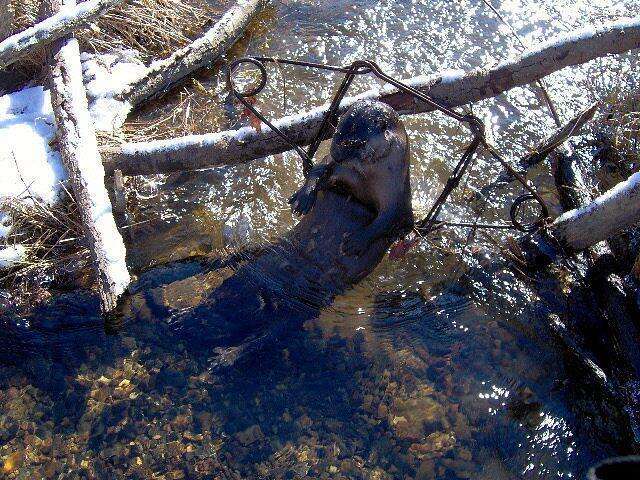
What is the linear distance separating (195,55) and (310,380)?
3.37 meters

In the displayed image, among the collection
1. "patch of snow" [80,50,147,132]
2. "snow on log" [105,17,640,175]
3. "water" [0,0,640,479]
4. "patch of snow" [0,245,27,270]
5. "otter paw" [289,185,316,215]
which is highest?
"patch of snow" [80,50,147,132]

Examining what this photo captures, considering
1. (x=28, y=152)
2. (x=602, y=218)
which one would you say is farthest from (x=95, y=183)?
(x=602, y=218)

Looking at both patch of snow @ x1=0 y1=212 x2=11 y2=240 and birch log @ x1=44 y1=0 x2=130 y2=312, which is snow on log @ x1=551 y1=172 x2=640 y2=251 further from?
patch of snow @ x1=0 y1=212 x2=11 y2=240

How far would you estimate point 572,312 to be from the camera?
167 inches

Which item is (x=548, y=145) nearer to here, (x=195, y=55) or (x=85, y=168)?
(x=195, y=55)

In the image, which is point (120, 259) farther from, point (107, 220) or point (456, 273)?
point (456, 273)

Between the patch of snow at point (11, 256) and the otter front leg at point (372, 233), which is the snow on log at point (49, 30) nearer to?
the patch of snow at point (11, 256)

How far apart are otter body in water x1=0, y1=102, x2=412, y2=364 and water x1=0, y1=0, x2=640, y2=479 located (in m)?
0.09

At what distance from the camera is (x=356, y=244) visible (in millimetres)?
3902

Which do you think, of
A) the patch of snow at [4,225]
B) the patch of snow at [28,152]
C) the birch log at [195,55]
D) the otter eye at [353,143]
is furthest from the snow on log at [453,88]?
the birch log at [195,55]

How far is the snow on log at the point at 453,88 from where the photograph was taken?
4426mm

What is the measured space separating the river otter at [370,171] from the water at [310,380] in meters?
0.61

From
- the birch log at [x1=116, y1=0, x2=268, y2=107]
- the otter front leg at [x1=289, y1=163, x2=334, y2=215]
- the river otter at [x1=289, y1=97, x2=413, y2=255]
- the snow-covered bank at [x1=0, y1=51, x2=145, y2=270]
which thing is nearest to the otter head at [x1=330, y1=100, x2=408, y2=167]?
the river otter at [x1=289, y1=97, x2=413, y2=255]

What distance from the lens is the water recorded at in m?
3.72
